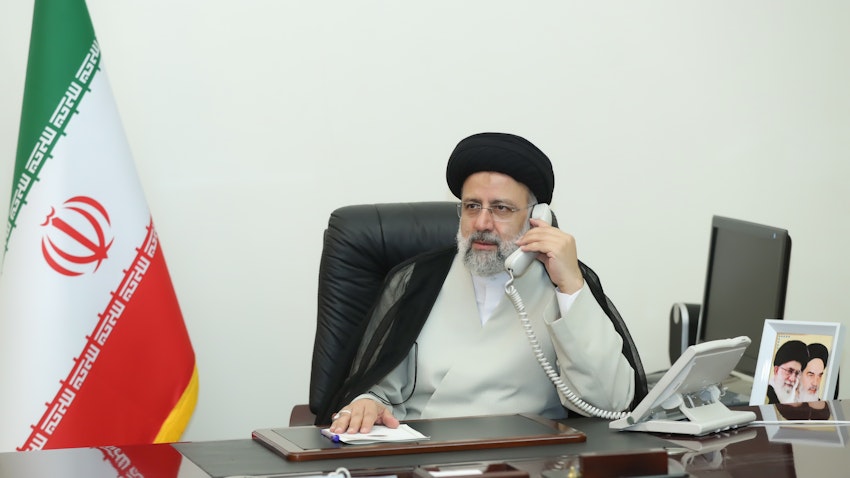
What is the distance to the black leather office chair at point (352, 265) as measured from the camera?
3.06 metres

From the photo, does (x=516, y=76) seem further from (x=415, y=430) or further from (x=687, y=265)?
(x=415, y=430)

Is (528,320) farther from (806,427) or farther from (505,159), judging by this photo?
(806,427)

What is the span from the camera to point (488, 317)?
2.95 m

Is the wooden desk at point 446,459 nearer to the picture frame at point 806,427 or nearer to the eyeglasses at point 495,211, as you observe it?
the picture frame at point 806,427

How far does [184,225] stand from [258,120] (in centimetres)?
49

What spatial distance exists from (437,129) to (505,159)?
4.36 feet

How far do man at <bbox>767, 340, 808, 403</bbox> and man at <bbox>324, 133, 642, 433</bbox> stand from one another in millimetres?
371

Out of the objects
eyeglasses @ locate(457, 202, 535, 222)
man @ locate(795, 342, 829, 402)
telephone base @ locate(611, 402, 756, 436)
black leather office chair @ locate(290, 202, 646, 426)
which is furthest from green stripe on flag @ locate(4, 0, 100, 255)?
man @ locate(795, 342, 829, 402)

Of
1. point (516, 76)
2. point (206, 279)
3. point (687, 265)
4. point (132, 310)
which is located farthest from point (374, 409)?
point (687, 265)

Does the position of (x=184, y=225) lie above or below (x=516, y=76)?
below

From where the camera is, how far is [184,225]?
3938 mm

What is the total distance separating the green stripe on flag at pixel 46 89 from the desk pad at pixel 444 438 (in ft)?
5.18

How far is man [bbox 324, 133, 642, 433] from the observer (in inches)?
107

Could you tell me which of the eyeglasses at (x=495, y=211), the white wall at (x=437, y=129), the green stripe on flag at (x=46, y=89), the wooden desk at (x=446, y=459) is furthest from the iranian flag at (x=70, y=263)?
the wooden desk at (x=446, y=459)
